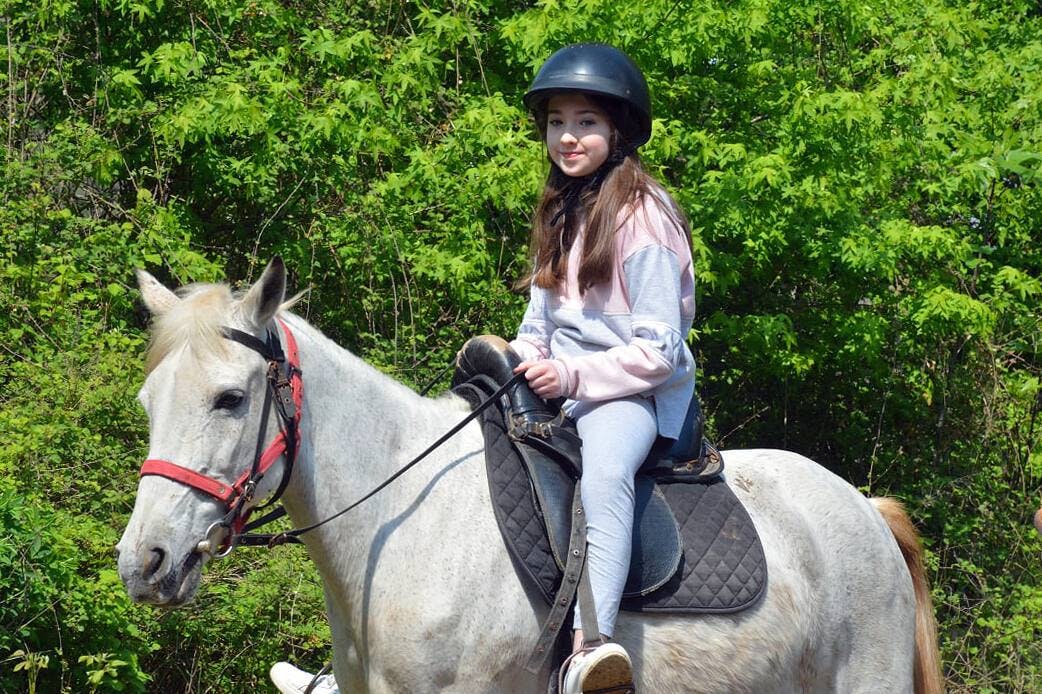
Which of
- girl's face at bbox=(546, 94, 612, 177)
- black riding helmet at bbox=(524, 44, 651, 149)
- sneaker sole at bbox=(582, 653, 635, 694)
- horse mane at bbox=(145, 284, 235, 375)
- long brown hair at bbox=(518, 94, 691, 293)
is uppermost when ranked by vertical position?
black riding helmet at bbox=(524, 44, 651, 149)

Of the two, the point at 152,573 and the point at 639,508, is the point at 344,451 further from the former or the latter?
the point at 639,508

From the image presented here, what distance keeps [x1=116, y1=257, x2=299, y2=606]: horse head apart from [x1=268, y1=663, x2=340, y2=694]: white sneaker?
106cm

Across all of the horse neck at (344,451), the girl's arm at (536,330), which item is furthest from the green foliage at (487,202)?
the horse neck at (344,451)

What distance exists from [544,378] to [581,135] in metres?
0.86

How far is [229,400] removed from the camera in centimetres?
297

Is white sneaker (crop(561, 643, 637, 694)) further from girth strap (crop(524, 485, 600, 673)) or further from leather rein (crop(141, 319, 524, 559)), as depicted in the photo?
leather rein (crop(141, 319, 524, 559))

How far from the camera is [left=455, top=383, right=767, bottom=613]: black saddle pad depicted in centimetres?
324

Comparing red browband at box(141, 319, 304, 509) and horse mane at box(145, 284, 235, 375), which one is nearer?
red browband at box(141, 319, 304, 509)

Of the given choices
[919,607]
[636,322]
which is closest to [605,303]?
[636,322]

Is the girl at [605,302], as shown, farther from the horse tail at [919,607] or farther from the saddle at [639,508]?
the horse tail at [919,607]

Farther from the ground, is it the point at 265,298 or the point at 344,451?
the point at 265,298

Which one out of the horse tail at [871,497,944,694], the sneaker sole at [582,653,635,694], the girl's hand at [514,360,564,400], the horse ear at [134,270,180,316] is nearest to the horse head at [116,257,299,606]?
the horse ear at [134,270,180,316]

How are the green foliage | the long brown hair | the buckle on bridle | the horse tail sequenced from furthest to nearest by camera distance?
the green foliage → the horse tail → the long brown hair → the buckle on bridle

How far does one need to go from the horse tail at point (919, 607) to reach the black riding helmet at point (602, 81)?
5.77 ft
